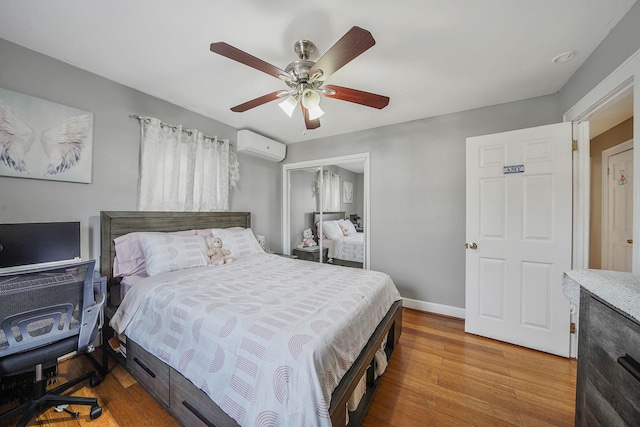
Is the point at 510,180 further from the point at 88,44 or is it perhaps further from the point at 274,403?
the point at 88,44

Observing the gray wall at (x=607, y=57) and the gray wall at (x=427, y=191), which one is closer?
the gray wall at (x=607, y=57)

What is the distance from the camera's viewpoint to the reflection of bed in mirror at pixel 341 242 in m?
3.49

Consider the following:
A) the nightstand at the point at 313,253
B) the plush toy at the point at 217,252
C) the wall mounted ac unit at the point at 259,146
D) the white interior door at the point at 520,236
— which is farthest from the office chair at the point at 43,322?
the white interior door at the point at 520,236

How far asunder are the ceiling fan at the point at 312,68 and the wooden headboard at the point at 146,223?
145 centimetres

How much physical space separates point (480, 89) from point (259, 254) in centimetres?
295

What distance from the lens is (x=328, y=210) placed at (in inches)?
150

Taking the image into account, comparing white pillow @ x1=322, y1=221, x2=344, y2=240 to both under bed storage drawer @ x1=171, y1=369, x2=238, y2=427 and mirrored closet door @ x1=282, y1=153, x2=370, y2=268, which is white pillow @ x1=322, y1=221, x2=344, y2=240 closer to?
mirrored closet door @ x1=282, y1=153, x2=370, y2=268

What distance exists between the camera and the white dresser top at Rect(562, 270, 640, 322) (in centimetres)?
69

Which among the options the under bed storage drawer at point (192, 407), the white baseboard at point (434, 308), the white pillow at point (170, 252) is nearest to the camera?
the under bed storage drawer at point (192, 407)

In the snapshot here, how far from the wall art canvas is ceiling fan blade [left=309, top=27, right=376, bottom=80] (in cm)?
208

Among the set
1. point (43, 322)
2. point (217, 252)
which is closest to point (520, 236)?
point (217, 252)

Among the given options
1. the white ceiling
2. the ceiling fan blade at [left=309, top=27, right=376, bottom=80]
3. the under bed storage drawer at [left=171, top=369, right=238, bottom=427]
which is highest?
the white ceiling

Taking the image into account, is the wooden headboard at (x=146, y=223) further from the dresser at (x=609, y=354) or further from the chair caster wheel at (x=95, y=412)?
the dresser at (x=609, y=354)

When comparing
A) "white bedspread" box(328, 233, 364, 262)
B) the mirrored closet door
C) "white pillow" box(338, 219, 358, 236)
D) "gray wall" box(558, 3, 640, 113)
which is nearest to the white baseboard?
the mirrored closet door
